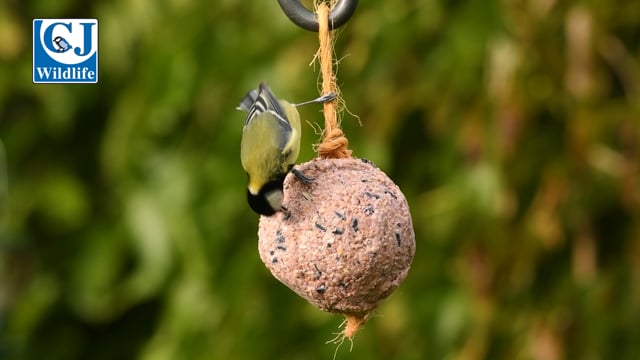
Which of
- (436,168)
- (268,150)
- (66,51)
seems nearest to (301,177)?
(268,150)

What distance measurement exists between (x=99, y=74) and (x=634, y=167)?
105cm

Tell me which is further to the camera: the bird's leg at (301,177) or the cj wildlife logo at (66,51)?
the cj wildlife logo at (66,51)

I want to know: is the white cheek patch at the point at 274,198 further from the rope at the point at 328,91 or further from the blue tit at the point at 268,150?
the rope at the point at 328,91

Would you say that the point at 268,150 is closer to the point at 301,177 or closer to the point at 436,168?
the point at 301,177

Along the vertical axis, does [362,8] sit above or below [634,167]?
above

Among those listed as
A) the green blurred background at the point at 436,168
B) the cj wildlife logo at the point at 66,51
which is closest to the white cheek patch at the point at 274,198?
the cj wildlife logo at the point at 66,51

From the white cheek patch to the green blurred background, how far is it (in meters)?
0.85

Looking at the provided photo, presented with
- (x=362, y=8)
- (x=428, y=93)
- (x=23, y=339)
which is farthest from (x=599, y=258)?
(x=23, y=339)

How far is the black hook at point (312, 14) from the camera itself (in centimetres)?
88

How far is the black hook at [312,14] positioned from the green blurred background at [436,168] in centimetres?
77

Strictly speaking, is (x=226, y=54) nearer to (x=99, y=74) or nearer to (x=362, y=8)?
(x=362, y=8)

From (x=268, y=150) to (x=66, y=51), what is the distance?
2.29ft

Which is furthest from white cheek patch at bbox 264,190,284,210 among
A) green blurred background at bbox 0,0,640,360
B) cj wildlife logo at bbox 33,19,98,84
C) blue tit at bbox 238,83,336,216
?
green blurred background at bbox 0,0,640,360

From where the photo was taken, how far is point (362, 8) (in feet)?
5.74
